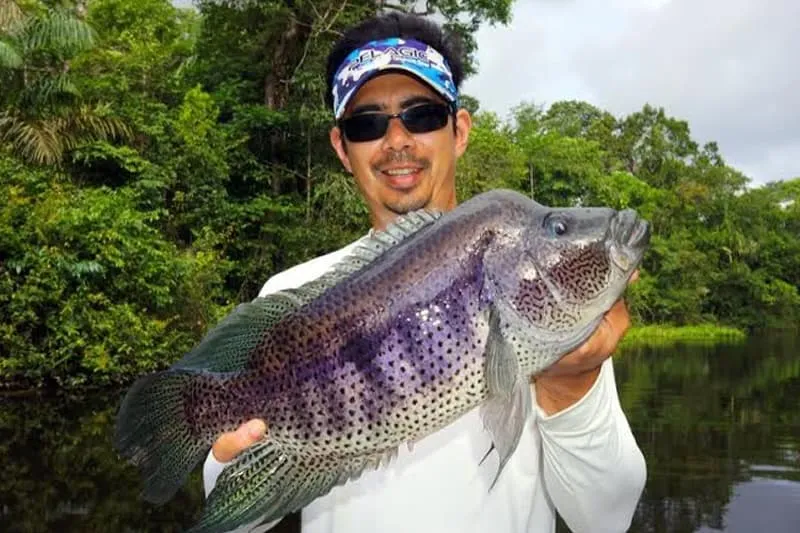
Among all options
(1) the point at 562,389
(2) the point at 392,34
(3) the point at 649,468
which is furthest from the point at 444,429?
(3) the point at 649,468

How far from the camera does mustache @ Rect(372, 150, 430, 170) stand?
2.78 meters

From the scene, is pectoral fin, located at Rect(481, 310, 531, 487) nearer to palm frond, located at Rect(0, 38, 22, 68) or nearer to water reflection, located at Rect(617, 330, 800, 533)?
water reflection, located at Rect(617, 330, 800, 533)

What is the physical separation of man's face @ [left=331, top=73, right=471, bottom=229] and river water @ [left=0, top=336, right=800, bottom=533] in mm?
7057

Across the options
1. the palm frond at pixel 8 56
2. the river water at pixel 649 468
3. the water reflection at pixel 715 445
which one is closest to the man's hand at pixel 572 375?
the river water at pixel 649 468

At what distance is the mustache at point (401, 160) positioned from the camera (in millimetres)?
2777

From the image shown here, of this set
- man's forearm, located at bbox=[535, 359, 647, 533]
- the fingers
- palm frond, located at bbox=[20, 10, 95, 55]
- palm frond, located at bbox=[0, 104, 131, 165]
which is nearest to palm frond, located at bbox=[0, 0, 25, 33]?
palm frond, located at bbox=[20, 10, 95, 55]

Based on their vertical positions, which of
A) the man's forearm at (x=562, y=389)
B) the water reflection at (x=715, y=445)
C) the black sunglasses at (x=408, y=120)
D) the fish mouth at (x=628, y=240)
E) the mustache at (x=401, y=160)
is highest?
the black sunglasses at (x=408, y=120)

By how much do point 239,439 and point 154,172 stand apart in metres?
18.0

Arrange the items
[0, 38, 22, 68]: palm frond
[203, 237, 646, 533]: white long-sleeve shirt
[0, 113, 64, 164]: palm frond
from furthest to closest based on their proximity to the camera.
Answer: [0, 113, 64, 164]: palm frond < [0, 38, 22, 68]: palm frond < [203, 237, 646, 533]: white long-sleeve shirt

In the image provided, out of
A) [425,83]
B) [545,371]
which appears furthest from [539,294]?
[425,83]

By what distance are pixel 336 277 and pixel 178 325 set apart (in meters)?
15.8

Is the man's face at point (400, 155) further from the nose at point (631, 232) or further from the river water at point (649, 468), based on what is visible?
the river water at point (649, 468)

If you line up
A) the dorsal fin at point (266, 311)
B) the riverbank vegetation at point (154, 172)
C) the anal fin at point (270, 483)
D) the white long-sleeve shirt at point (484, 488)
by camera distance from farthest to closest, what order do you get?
the riverbank vegetation at point (154, 172), the white long-sleeve shirt at point (484, 488), the dorsal fin at point (266, 311), the anal fin at point (270, 483)

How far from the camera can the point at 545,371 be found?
2.06 meters
